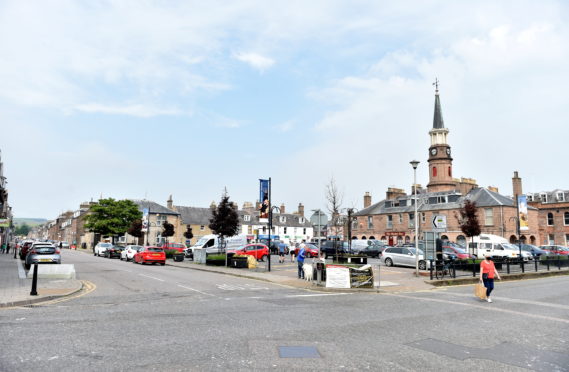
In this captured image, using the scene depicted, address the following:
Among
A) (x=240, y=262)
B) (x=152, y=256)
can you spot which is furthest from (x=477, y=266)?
(x=152, y=256)

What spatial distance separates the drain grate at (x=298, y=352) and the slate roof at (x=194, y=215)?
72.9 metres

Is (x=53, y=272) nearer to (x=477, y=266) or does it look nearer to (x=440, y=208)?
(x=477, y=266)

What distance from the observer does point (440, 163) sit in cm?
7381

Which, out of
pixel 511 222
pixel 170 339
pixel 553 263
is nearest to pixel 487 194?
pixel 511 222

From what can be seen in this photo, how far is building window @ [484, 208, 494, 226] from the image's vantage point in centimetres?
5522

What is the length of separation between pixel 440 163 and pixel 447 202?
14693mm

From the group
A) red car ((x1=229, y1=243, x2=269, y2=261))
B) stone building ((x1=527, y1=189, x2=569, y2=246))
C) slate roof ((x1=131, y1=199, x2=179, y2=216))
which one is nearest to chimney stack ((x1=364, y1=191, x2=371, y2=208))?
stone building ((x1=527, y1=189, x2=569, y2=246))

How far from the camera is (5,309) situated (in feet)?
A: 36.2

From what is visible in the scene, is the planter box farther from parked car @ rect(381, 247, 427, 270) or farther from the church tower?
the church tower

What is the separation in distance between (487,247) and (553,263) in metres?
9.71

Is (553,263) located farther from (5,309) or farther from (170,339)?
(5,309)

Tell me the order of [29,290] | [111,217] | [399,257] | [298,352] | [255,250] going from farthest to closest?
[111,217]
[255,250]
[399,257]
[29,290]
[298,352]

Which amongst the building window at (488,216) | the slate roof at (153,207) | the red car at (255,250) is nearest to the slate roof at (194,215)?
the slate roof at (153,207)

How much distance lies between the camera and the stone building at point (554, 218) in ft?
193
